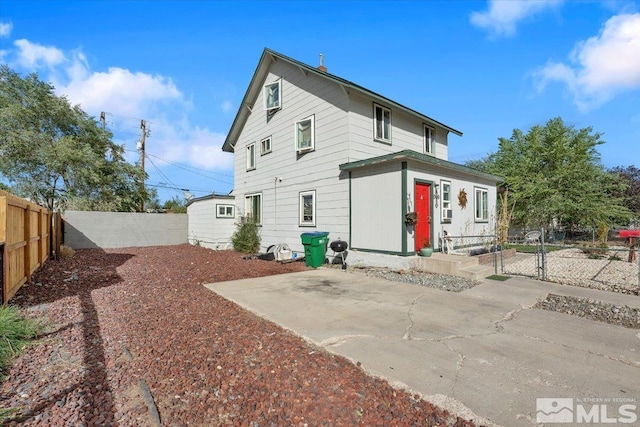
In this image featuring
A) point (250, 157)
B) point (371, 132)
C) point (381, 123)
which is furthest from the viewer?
point (250, 157)

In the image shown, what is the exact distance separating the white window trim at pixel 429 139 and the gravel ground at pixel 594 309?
8.54m

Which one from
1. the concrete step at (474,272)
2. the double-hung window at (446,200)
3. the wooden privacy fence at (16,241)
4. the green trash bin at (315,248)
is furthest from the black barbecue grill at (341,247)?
the wooden privacy fence at (16,241)

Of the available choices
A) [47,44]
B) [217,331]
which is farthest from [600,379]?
[47,44]

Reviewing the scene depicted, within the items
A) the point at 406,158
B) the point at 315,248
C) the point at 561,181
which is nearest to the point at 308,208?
the point at 315,248

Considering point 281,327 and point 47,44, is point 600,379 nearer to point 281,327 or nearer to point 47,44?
point 281,327

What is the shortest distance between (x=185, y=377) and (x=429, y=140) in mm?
13192

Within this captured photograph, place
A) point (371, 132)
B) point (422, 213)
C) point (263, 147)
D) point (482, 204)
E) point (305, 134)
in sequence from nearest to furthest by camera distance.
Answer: point (422, 213)
point (371, 132)
point (305, 134)
point (482, 204)
point (263, 147)

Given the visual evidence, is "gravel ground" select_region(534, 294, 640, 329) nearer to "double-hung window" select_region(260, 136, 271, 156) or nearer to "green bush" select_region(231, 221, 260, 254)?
"green bush" select_region(231, 221, 260, 254)

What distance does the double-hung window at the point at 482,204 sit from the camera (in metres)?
12.3

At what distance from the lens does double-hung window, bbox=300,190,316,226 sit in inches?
460

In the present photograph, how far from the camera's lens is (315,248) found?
1019 centimetres

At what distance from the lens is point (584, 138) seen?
2053 centimetres

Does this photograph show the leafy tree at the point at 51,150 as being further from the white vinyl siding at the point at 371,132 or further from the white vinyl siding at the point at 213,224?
the white vinyl siding at the point at 371,132

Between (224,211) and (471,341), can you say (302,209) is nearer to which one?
(224,211)
